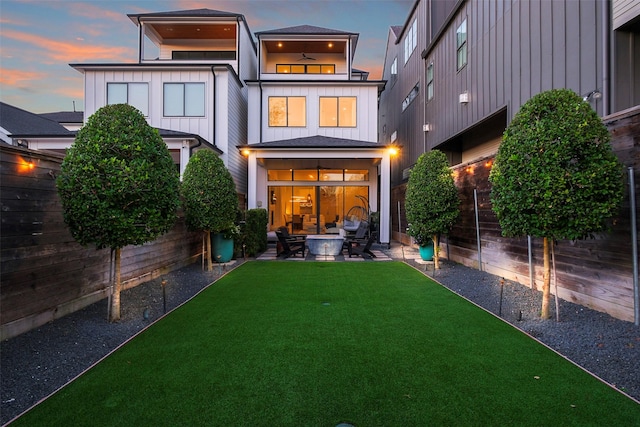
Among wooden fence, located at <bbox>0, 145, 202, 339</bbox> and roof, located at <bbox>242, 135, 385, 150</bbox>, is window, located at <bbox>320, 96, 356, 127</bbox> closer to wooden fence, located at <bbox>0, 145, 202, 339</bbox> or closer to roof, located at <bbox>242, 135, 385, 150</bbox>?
roof, located at <bbox>242, 135, 385, 150</bbox>

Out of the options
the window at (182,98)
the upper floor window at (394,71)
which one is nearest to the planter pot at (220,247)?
the window at (182,98)

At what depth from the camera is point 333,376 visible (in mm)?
2951

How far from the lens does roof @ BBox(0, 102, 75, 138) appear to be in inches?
654

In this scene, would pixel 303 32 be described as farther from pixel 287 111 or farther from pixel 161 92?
pixel 161 92

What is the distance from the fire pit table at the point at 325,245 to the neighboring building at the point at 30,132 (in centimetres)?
876

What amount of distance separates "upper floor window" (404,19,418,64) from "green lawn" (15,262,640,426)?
13.9m

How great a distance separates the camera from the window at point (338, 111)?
15461mm

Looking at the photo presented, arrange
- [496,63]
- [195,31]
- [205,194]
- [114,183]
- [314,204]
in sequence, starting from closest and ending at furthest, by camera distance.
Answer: [114,183] → [205,194] → [496,63] → [314,204] → [195,31]

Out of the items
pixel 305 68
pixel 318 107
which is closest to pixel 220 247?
pixel 318 107

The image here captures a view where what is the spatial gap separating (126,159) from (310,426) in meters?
3.58

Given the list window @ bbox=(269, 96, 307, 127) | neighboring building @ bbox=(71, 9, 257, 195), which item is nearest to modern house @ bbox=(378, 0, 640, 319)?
window @ bbox=(269, 96, 307, 127)

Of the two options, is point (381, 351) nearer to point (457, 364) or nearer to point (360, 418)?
point (457, 364)

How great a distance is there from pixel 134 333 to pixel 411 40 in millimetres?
16507

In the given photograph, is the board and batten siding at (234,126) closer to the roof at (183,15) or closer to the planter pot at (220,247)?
the roof at (183,15)
